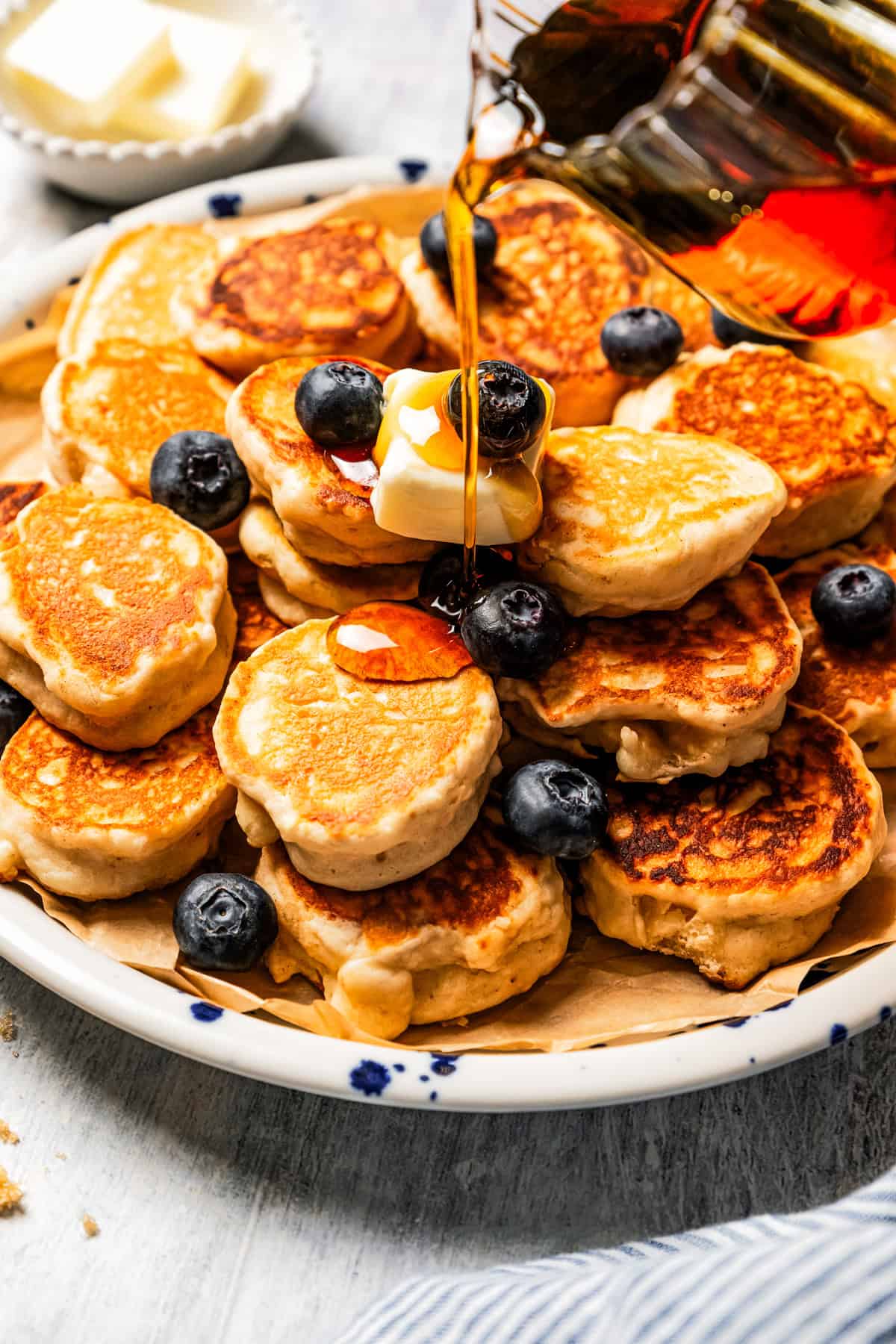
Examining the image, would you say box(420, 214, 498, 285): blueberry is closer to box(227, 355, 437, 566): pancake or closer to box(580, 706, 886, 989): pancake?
box(227, 355, 437, 566): pancake

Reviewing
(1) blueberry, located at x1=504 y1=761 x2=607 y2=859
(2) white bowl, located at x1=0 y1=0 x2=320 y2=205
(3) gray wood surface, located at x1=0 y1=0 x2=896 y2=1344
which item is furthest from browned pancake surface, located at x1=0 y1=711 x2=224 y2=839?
(2) white bowl, located at x1=0 y1=0 x2=320 y2=205

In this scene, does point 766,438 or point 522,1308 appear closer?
point 522,1308

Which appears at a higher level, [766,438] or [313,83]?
[766,438]

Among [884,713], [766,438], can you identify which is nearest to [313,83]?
[766,438]

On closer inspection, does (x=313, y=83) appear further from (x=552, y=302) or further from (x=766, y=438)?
(x=766, y=438)

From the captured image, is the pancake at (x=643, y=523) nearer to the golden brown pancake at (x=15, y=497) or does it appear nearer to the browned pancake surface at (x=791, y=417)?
the browned pancake surface at (x=791, y=417)
